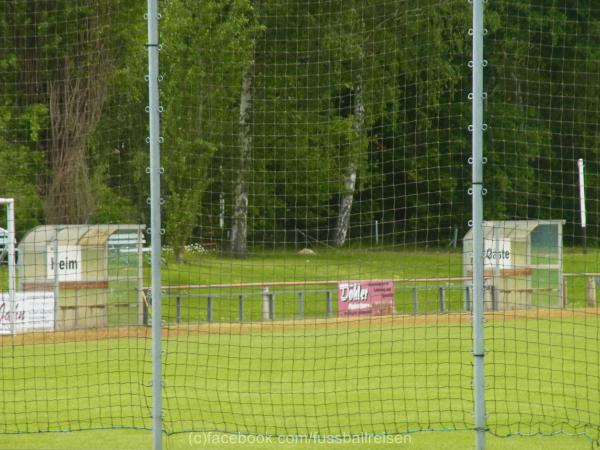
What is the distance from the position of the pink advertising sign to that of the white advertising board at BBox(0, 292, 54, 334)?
5.36 meters

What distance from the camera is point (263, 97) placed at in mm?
10336

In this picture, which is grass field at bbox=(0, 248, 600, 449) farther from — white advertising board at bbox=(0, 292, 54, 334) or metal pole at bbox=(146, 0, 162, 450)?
white advertising board at bbox=(0, 292, 54, 334)

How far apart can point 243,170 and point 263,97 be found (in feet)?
4.07

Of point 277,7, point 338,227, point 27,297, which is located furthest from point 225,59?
point 27,297

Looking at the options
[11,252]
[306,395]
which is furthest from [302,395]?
[11,252]

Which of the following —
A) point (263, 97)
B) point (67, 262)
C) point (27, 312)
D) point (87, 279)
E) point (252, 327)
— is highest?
point (263, 97)

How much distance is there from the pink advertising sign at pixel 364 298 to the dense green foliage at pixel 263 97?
5.42 metres

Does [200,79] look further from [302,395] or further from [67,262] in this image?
[67,262]

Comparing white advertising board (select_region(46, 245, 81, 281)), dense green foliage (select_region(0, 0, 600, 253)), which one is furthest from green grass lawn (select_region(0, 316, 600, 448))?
white advertising board (select_region(46, 245, 81, 281))

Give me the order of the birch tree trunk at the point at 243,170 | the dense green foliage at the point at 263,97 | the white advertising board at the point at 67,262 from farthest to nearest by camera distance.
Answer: the white advertising board at the point at 67,262 → the birch tree trunk at the point at 243,170 → the dense green foliage at the point at 263,97

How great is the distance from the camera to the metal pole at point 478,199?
23.0 feet

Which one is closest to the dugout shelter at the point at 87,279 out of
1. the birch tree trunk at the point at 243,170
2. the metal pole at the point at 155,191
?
the birch tree trunk at the point at 243,170

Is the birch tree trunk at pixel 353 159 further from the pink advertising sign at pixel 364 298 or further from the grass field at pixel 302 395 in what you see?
the pink advertising sign at pixel 364 298

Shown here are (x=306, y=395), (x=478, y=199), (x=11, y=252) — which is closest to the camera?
(x=478, y=199)
